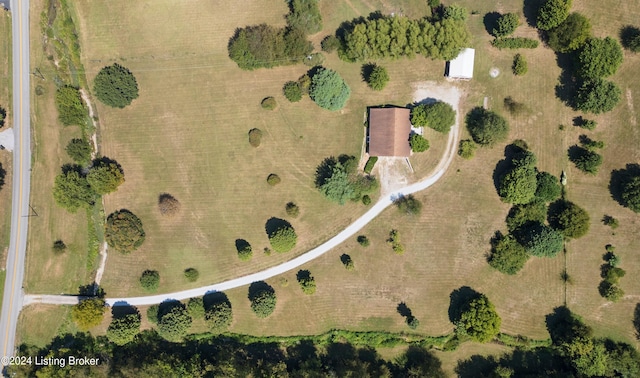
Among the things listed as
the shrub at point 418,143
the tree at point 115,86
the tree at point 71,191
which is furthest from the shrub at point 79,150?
the shrub at point 418,143

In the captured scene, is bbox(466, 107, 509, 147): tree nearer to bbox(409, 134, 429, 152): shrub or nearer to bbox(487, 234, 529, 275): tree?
bbox(409, 134, 429, 152): shrub

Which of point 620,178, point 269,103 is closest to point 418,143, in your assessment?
point 269,103

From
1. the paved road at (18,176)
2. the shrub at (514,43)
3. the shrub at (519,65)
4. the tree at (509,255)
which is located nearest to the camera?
the tree at (509,255)

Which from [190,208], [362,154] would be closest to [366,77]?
[362,154]

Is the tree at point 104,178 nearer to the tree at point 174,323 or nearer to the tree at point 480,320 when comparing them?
the tree at point 174,323

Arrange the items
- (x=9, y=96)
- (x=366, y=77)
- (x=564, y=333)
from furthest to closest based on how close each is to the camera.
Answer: (x=9, y=96) < (x=366, y=77) < (x=564, y=333)

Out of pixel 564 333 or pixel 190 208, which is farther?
pixel 190 208

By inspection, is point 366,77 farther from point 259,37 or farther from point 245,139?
point 245,139

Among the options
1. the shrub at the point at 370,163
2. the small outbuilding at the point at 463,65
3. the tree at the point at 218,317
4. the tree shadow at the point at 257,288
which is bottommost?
the tree at the point at 218,317
